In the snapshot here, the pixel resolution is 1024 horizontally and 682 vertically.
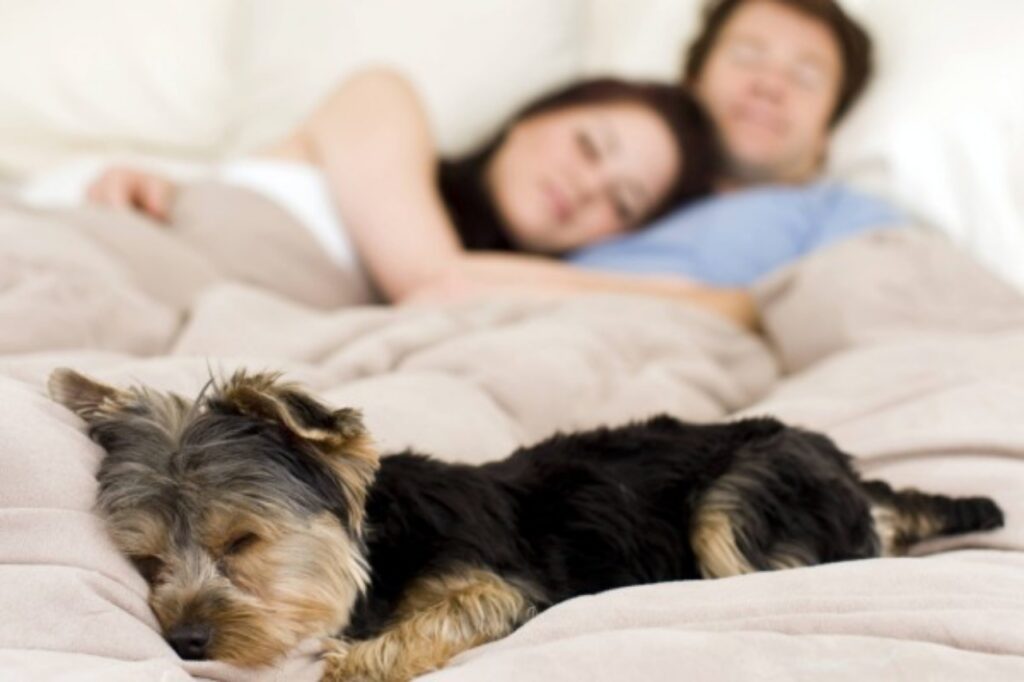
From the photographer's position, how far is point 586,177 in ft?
13.3

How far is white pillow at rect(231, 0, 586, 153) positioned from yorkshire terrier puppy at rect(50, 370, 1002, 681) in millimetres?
2669

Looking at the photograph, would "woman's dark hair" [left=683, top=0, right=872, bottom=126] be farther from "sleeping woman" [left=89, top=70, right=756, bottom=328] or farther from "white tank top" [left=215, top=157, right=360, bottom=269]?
"white tank top" [left=215, top=157, right=360, bottom=269]

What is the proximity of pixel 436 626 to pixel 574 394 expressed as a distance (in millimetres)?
940

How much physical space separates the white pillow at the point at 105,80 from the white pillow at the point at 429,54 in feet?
0.62

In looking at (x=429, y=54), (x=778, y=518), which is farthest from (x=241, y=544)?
(x=429, y=54)

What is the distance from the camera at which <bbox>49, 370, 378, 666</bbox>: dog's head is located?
1.66 metres

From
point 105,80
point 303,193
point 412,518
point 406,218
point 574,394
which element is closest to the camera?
point 412,518

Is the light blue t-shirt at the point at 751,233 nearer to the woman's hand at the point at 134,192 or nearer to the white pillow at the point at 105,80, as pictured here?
the woman's hand at the point at 134,192

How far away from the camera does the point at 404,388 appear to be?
2.30 metres

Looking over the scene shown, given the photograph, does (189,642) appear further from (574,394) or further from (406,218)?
(406,218)

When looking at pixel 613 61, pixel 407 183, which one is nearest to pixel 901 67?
pixel 613 61

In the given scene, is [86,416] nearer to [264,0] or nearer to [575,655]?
[575,655]

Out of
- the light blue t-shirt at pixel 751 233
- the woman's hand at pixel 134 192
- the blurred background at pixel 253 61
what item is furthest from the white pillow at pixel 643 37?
the woman's hand at pixel 134 192

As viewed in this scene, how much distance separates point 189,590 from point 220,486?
0.14 meters
